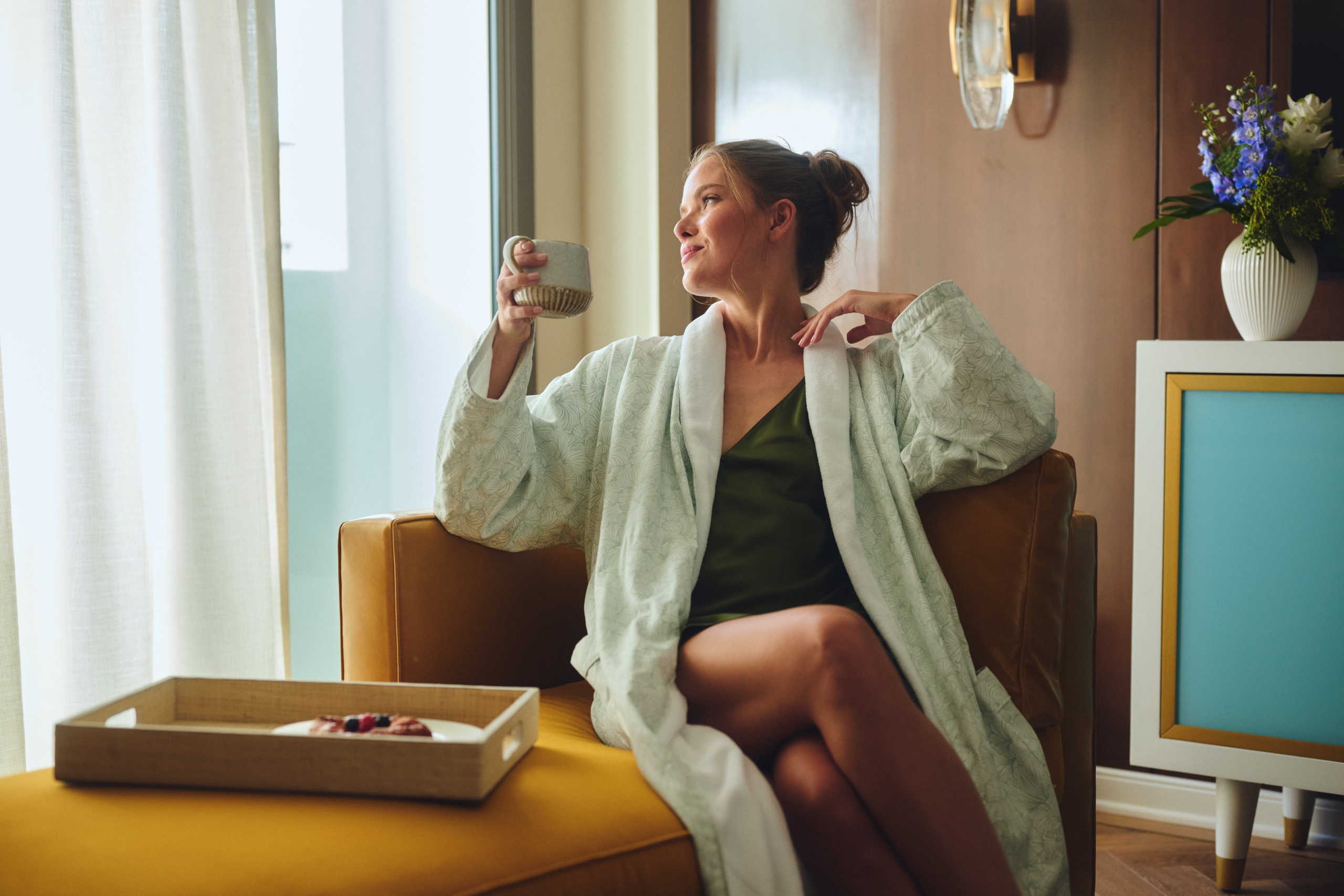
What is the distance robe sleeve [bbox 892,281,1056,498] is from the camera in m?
1.44

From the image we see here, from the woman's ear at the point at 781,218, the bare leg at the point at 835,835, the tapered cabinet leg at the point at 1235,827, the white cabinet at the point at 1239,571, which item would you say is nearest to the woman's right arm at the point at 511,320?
the woman's ear at the point at 781,218

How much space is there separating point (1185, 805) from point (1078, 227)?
1.29m

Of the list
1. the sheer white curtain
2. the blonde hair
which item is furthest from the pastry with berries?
the blonde hair

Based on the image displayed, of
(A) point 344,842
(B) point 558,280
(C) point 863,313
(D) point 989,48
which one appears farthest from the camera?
(D) point 989,48

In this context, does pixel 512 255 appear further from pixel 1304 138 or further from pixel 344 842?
pixel 1304 138

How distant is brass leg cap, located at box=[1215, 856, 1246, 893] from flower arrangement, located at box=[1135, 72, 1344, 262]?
3.72ft

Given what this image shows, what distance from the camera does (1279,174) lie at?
1.86 m

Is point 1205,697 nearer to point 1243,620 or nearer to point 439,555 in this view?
point 1243,620

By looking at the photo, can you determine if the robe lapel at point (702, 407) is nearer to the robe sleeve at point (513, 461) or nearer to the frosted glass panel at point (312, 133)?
the robe sleeve at point (513, 461)

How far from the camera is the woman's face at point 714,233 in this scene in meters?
1.66

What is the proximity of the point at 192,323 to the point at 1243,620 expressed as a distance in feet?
6.41

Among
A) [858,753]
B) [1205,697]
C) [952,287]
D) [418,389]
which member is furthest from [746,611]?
[418,389]

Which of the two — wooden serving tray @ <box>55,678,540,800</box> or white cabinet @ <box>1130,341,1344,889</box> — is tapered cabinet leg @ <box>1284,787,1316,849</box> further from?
wooden serving tray @ <box>55,678,540,800</box>

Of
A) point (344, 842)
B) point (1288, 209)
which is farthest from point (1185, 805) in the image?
point (344, 842)
